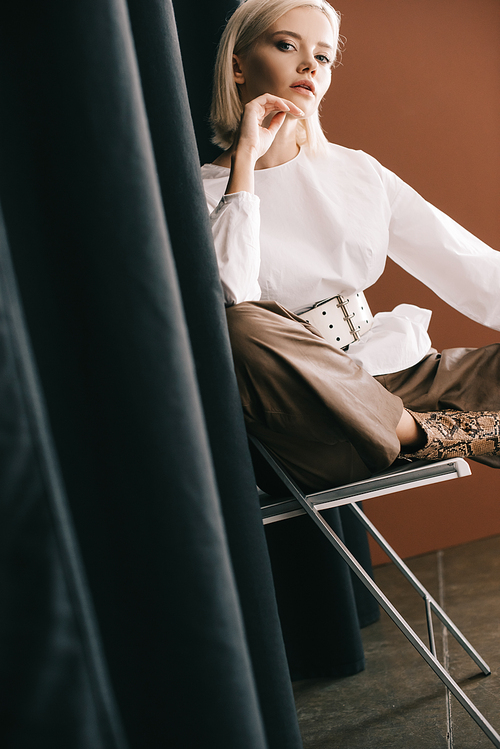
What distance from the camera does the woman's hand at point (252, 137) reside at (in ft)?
3.53

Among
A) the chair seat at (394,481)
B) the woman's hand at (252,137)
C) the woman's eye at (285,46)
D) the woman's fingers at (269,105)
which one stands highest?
the woman's eye at (285,46)

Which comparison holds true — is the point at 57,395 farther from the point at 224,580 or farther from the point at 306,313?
the point at 306,313

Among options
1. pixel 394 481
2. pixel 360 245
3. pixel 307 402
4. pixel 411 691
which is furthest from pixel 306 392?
pixel 411 691

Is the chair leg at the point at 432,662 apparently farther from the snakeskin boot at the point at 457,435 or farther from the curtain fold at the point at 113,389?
the curtain fold at the point at 113,389

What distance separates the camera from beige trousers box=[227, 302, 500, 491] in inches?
33.9

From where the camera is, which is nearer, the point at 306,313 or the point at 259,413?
the point at 259,413

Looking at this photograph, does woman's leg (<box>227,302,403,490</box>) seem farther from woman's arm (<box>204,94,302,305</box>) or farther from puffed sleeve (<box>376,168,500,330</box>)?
puffed sleeve (<box>376,168,500,330</box>)

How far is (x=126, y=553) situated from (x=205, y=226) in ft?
1.21

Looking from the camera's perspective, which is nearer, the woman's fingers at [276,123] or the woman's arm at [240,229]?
the woman's arm at [240,229]

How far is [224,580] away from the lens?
48 cm

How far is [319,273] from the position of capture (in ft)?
3.97

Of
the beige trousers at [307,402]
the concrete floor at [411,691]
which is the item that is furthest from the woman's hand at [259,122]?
the concrete floor at [411,691]

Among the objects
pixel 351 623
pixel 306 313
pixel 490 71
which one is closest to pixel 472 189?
pixel 490 71

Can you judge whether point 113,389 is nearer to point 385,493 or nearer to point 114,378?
point 114,378
